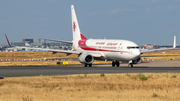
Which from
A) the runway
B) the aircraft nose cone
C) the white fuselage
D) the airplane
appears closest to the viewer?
the runway

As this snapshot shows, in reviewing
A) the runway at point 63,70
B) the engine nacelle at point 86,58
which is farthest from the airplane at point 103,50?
the runway at point 63,70

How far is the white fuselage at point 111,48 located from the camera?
48094 mm

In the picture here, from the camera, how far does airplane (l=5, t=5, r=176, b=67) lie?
48.5 metres

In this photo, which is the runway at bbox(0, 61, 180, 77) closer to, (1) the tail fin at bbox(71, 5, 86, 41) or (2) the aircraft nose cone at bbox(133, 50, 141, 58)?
(2) the aircraft nose cone at bbox(133, 50, 141, 58)

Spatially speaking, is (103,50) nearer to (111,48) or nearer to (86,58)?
(111,48)

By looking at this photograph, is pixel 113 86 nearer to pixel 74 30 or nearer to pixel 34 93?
pixel 34 93

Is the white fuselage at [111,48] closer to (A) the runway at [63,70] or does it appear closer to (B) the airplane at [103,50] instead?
(B) the airplane at [103,50]

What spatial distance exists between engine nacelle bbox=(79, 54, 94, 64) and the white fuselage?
1.98m

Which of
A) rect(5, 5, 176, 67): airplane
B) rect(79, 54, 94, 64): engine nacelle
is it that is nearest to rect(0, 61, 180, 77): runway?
rect(5, 5, 176, 67): airplane

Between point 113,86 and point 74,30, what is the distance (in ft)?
136

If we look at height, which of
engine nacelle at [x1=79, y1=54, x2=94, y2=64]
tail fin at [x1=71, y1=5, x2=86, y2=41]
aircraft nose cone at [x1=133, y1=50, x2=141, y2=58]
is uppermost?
tail fin at [x1=71, y1=5, x2=86, y2=41]

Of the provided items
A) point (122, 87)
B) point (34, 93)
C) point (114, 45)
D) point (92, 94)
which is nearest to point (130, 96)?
point (92, 94)

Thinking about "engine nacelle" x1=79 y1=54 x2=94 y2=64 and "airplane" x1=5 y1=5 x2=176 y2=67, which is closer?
"airplane" x1=5 y1=5 x2=176 y2=67

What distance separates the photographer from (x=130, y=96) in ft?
61.3
